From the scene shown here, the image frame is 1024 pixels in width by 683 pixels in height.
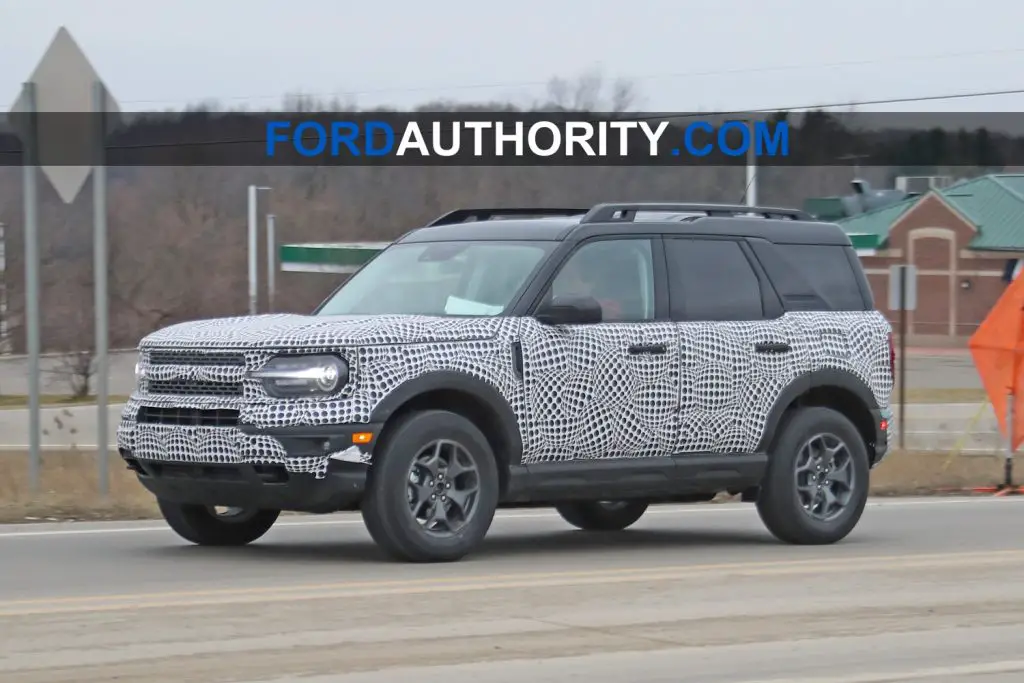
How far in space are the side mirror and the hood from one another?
0.23 m

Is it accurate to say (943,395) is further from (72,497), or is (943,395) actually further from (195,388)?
(195,388)

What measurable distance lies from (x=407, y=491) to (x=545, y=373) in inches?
44.9

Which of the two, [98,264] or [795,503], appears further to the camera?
[98,264]

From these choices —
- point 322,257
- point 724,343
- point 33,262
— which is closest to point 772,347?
point 724,343

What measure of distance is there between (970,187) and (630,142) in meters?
26.4

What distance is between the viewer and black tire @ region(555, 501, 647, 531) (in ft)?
42.0

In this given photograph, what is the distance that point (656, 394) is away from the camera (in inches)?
437

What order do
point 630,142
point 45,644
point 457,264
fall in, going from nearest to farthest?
point 45,644 < point 457,264 < point 630,142

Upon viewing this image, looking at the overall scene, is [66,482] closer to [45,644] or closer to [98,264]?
[98,264]

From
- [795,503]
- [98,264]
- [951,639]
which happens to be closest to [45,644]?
[951,639]

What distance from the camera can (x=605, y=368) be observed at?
428 inches

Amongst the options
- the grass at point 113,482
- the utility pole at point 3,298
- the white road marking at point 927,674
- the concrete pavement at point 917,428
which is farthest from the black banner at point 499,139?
the white road marking at point 927,674

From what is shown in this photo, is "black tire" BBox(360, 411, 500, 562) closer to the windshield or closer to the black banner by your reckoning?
the windshield

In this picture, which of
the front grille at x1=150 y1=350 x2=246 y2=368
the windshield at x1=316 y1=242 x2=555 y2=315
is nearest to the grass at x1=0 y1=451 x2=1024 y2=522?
the windshield at x1=316 y1=242 x2=555 y2=315
